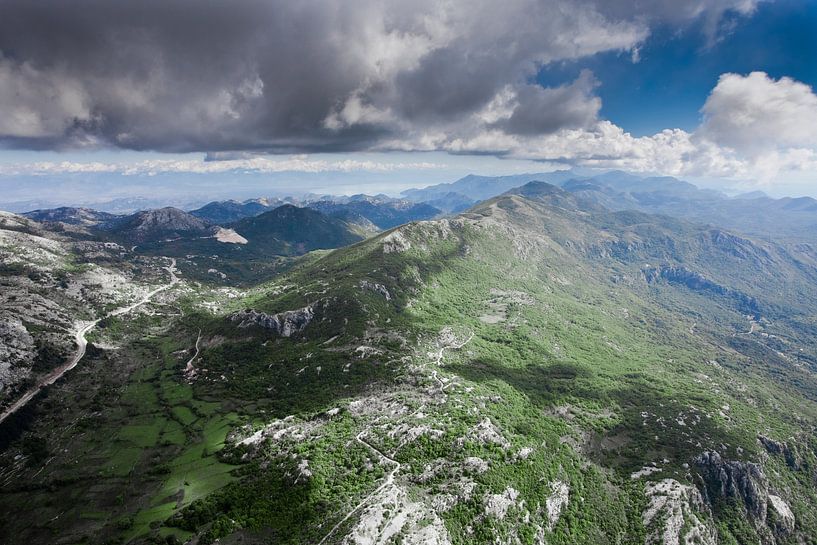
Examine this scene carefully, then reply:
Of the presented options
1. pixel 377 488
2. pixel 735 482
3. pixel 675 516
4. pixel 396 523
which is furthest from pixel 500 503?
pixel 735 482

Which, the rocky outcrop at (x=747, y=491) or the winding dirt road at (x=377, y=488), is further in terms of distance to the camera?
the rocky outcrop at (x=747, y=491)

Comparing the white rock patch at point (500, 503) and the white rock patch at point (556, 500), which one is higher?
the white rock patch at point (500, 503)

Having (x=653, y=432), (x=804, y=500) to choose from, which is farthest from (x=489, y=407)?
(x=804, y=500)

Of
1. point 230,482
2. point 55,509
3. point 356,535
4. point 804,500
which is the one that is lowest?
point 804,500

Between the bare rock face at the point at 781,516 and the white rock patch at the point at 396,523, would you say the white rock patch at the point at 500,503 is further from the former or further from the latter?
the bare rock face at the point at 781,516

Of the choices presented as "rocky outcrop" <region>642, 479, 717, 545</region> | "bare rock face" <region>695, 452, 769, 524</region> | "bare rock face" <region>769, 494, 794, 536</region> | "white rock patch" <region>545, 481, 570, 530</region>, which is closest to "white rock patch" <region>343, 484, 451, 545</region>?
"white rock patch" <region>545, 481, 570, 530</region>

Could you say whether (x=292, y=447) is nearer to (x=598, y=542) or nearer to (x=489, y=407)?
(x=489, y=407)

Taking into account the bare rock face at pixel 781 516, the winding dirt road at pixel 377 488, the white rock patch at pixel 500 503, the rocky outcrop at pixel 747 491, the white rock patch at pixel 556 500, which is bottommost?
the bare rock face at pixel 781 516

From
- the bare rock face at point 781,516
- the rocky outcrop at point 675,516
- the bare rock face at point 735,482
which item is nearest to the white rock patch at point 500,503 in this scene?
the rocky outcrop at point 675,516

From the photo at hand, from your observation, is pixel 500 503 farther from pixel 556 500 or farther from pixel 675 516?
pixel 675 516
